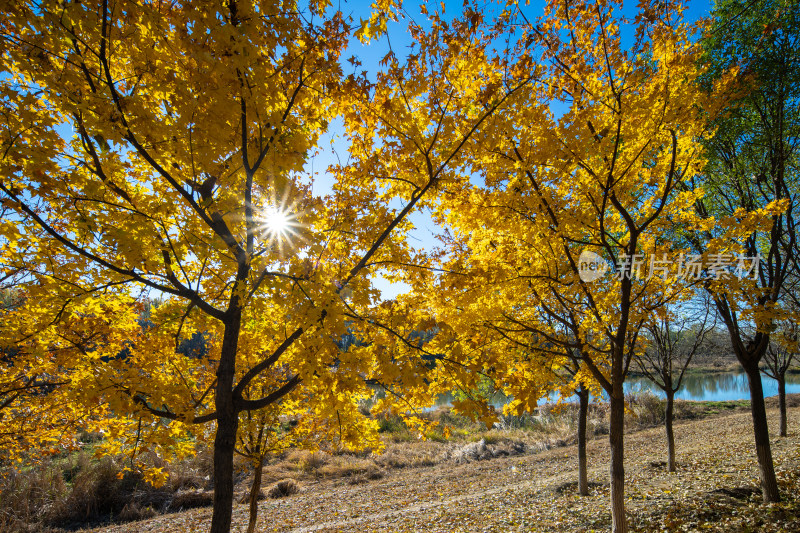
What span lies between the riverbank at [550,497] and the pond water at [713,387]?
14.6 m

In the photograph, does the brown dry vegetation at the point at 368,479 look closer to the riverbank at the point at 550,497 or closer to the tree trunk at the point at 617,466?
the riverbank at the point at 550,497

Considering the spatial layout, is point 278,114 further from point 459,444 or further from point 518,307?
point 459,444

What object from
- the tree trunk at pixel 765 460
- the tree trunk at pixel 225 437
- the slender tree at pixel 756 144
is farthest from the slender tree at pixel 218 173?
the tree trunk at pixel 765 460

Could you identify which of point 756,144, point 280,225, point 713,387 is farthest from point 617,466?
point 713,387

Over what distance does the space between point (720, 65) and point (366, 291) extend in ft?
22.4

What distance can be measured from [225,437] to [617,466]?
4778mm

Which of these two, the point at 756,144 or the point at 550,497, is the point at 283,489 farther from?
the point at 756,144

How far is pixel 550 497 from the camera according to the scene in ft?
26.6

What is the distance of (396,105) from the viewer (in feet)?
11.3

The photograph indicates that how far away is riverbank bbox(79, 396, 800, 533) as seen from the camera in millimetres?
5828

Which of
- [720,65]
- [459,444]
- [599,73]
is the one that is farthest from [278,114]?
[459,444]

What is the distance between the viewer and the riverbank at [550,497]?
19.1 feet

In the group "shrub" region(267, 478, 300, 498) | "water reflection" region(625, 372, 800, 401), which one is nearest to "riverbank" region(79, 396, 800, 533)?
"shrub" region(267, 478, 300, 498)

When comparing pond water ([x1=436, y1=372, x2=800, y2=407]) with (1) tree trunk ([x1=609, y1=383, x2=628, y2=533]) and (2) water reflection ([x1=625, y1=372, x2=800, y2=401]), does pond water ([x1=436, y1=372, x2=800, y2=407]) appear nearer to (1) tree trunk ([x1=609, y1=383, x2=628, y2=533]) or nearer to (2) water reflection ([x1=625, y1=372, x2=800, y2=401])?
(2) water reflection ([x1=625, y1=372, x2=800, y2=401])
